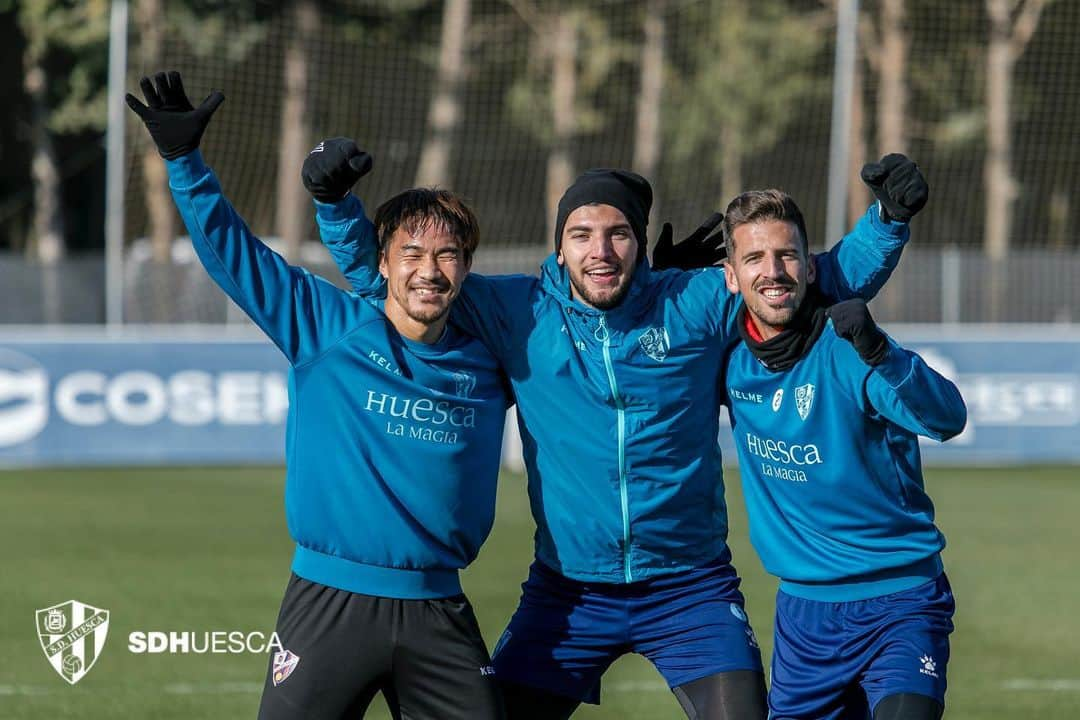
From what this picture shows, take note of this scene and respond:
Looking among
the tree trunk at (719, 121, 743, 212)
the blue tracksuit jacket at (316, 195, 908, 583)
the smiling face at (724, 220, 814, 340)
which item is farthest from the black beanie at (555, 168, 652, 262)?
the tree trunk at (719, 121, 743, 212)

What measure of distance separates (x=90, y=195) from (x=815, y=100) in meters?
22.3

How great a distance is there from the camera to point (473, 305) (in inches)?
215

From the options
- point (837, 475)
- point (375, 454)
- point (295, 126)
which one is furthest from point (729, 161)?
point (375, 454)

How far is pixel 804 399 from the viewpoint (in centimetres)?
527

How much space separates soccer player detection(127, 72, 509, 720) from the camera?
499cm

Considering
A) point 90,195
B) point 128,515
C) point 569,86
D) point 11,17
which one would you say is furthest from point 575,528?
point 90,195

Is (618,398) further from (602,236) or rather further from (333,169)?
(333,169)

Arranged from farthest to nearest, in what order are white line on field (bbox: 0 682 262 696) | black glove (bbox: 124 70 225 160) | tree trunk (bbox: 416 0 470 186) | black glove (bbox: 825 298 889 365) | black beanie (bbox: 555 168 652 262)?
tree trunk (bbox: 416 0 470 186)
white line on field (bbox: 0 682 262 696)
black beanie (bbox: 555 168 652 262)
black glove (bbox: 124 70 225 160)
black glove (bbox: 825 298 889 365)

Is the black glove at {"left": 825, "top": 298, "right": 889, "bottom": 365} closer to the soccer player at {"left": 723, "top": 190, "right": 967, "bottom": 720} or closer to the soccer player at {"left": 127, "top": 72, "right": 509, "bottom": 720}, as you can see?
the soccer player at {"left": 723, "top": 190, "right": 967, "bottom": 720}

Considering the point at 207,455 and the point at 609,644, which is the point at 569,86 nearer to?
the point at 207,455

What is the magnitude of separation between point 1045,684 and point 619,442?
13.5 ft

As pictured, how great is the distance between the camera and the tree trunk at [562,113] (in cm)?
2525

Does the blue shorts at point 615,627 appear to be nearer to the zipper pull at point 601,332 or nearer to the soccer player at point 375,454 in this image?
the soccer player at point 375,454

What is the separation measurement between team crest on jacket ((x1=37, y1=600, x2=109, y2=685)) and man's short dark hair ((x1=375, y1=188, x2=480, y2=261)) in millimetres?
3911
